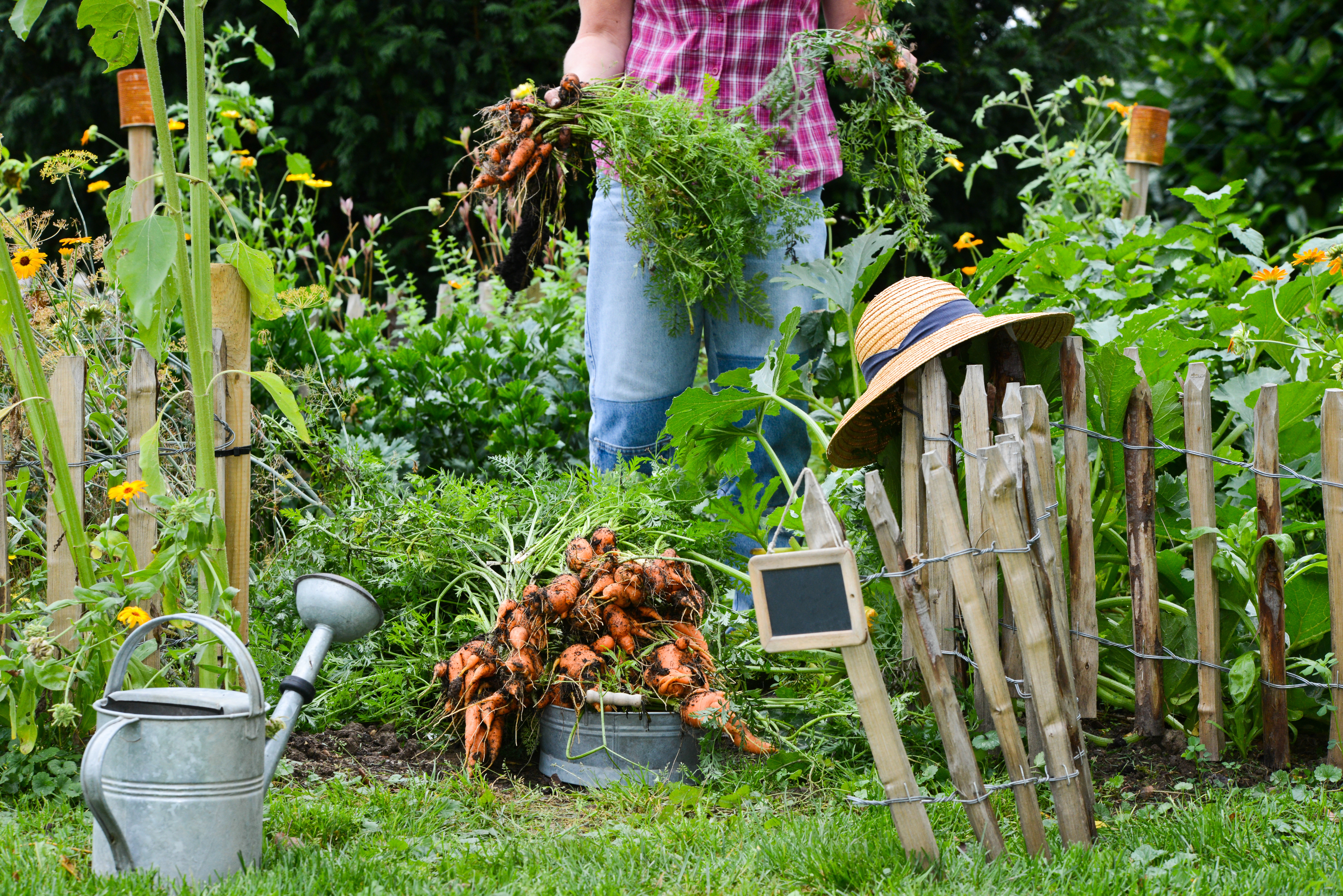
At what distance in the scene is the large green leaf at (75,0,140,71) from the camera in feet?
6.22

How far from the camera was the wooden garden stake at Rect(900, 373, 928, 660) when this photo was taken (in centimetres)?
226

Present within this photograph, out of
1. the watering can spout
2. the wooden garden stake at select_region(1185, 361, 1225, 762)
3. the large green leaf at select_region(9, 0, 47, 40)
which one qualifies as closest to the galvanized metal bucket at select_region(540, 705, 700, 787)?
the watering can spout

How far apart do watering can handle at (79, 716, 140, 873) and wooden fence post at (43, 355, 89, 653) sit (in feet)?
2.35

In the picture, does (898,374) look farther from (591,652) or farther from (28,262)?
(28,262)

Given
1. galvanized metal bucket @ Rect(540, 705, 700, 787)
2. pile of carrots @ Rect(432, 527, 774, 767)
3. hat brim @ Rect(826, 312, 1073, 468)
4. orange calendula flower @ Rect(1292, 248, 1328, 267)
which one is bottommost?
galvanized metal bucket @ Rect(540, 705, 700, 787)

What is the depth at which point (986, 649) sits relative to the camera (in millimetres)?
1763

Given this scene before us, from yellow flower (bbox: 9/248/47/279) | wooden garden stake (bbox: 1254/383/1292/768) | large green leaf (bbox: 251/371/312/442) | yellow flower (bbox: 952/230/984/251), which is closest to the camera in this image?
large green leaf (bbox: 251/371/312/442)

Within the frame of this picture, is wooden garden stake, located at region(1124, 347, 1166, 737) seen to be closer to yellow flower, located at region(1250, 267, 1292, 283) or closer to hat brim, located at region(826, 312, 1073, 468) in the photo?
hat brim, located at region(826, 312, 1073, 468)

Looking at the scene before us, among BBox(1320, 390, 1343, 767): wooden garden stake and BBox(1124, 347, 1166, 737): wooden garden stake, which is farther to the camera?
BBox(1124, 347, 1166, 737): wooden garden stake

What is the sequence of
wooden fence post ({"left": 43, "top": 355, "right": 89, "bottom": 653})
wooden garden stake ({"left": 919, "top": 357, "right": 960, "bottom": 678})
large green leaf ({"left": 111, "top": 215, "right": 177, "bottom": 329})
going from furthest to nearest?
wooden fence post ({"left": 43, "top": 355, "right": 89, "bottom": 653}), wooden garden stake ({"left": 919, "top": 357, "right": 960, "bottom": 678}), large green leaf ({"left": 111, "top": 215, "right": 177, "bottom": 329})

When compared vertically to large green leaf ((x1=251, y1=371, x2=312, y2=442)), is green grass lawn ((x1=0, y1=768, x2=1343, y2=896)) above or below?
below

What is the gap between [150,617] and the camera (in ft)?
7.48

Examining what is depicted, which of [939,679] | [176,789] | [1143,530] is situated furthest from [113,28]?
[1143,530]

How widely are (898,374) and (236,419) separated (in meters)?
1.36
